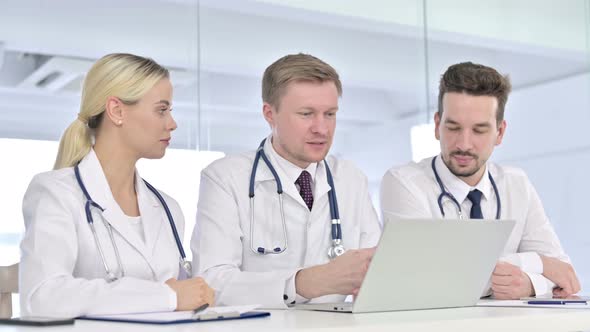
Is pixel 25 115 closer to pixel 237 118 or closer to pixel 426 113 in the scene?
pixel 237 118

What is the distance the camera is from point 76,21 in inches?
137

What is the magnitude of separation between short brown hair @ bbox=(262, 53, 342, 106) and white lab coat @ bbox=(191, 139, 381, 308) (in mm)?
162

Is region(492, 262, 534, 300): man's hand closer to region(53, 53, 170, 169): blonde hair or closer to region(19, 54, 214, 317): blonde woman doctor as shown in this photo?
region(19, 54, 214, 317): blonde woman doctor

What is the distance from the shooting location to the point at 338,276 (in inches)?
73.2

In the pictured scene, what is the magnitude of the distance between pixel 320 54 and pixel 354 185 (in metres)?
1.62

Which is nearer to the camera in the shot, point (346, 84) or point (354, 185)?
point (354, 185)

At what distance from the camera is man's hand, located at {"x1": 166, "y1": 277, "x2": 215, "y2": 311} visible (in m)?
1.70

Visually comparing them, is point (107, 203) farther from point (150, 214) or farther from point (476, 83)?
point (476, 83)

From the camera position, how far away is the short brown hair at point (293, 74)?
97.6 inches

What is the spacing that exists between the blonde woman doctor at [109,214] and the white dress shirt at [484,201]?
797 mm

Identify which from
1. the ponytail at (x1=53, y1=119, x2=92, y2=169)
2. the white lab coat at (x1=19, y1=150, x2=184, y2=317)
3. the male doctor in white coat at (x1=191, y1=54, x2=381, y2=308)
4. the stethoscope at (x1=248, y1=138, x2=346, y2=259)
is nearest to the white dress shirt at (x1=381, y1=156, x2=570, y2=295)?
the male doctor in white coat at (x1=191, y1=54, x2=381, y2=308)

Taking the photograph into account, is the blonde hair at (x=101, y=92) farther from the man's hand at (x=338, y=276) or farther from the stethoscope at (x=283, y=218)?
the man's hand at (x=338, y=276)

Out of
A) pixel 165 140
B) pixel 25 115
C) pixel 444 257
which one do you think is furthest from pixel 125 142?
pixel 25 115

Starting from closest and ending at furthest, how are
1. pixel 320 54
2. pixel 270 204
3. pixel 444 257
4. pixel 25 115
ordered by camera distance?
pixel 444 257, pixel 270 204, pixel 25 115, pixel 320 54
